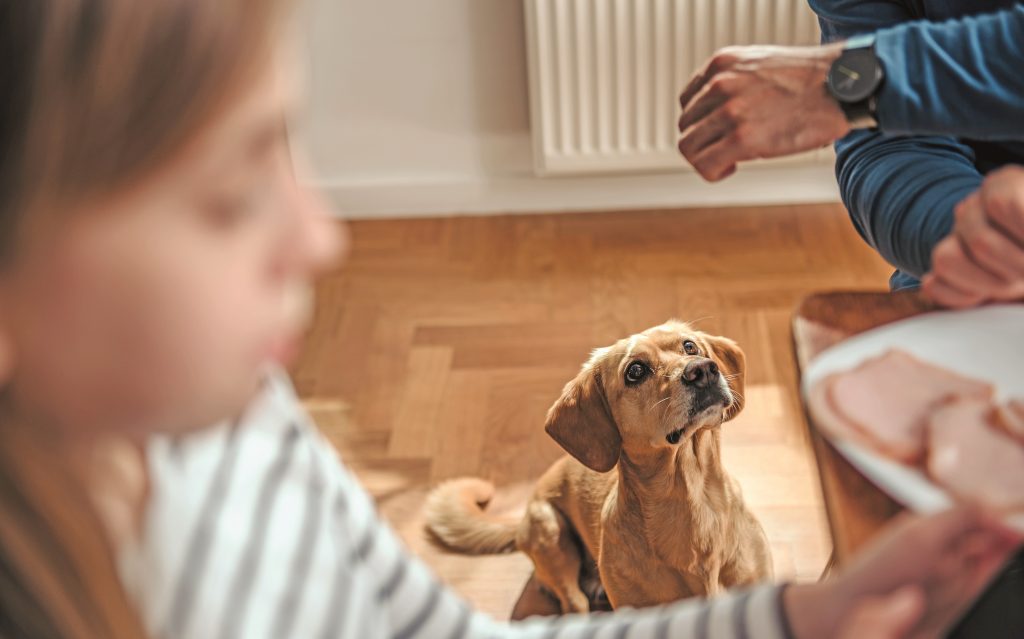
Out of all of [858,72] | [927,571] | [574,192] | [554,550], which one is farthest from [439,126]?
[927,571]

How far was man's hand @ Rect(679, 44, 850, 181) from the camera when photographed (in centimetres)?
105

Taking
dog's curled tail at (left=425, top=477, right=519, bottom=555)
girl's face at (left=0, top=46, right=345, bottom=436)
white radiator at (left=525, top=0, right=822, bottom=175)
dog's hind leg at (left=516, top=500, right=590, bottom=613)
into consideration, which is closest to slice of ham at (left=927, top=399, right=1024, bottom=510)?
girl's face at (left=0, top=46, right=345, bottom=436)

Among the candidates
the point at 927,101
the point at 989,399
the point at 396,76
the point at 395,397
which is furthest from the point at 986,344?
the point at 396,76

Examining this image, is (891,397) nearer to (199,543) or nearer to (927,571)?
(927,571)

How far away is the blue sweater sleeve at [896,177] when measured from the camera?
1041 millimetres

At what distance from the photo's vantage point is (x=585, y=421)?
130cm

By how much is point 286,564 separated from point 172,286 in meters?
0.28

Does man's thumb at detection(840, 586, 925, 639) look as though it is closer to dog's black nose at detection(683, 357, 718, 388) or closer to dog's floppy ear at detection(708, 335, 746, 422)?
dog's black nose at detection(683, 357, 718, 388)

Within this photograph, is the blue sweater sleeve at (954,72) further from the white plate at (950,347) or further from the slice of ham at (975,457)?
the slice of ham at (975,457)

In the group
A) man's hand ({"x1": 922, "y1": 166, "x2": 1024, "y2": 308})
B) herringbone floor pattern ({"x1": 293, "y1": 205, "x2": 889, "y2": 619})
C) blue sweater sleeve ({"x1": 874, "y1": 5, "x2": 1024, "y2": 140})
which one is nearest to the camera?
man's hand ({"x1": 922, "y1": 166, "x2": 1024, "y2": 308})

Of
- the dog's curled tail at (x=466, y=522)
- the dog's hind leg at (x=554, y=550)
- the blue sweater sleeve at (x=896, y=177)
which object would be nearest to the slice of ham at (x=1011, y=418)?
the blue sweater sleeve at (x=896, y=177)

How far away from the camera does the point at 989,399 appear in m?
0.68

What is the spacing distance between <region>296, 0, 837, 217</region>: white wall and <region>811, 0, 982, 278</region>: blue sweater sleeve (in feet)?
5.10

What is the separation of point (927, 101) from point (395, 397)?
1540mm
